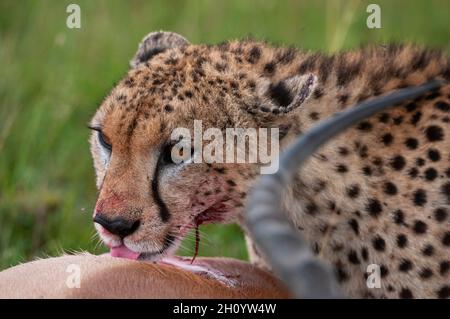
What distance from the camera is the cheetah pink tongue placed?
4049 millimetres

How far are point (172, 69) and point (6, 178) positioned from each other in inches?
84.2

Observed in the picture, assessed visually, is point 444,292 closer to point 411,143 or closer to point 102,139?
point 411,143

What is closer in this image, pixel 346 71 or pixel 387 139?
pixel 387 139

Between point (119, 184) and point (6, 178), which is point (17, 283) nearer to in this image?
point (119, 184)

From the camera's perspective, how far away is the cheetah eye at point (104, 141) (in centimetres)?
420

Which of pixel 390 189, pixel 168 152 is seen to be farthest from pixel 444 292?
pixel 168 152

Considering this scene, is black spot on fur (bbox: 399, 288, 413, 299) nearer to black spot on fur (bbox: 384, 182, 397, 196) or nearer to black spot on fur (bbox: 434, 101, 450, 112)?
black spot on fur (bbox: 384, 182, 397, 196)

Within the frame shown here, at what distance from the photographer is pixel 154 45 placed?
15.8 ft

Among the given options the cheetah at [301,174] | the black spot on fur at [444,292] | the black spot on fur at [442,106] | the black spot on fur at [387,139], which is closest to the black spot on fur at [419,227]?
the cheetah at [301,174]

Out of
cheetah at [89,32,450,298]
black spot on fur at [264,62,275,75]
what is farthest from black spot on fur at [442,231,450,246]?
black spot on fur at [264,62,275,75]

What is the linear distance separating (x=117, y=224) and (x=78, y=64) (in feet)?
13.0
